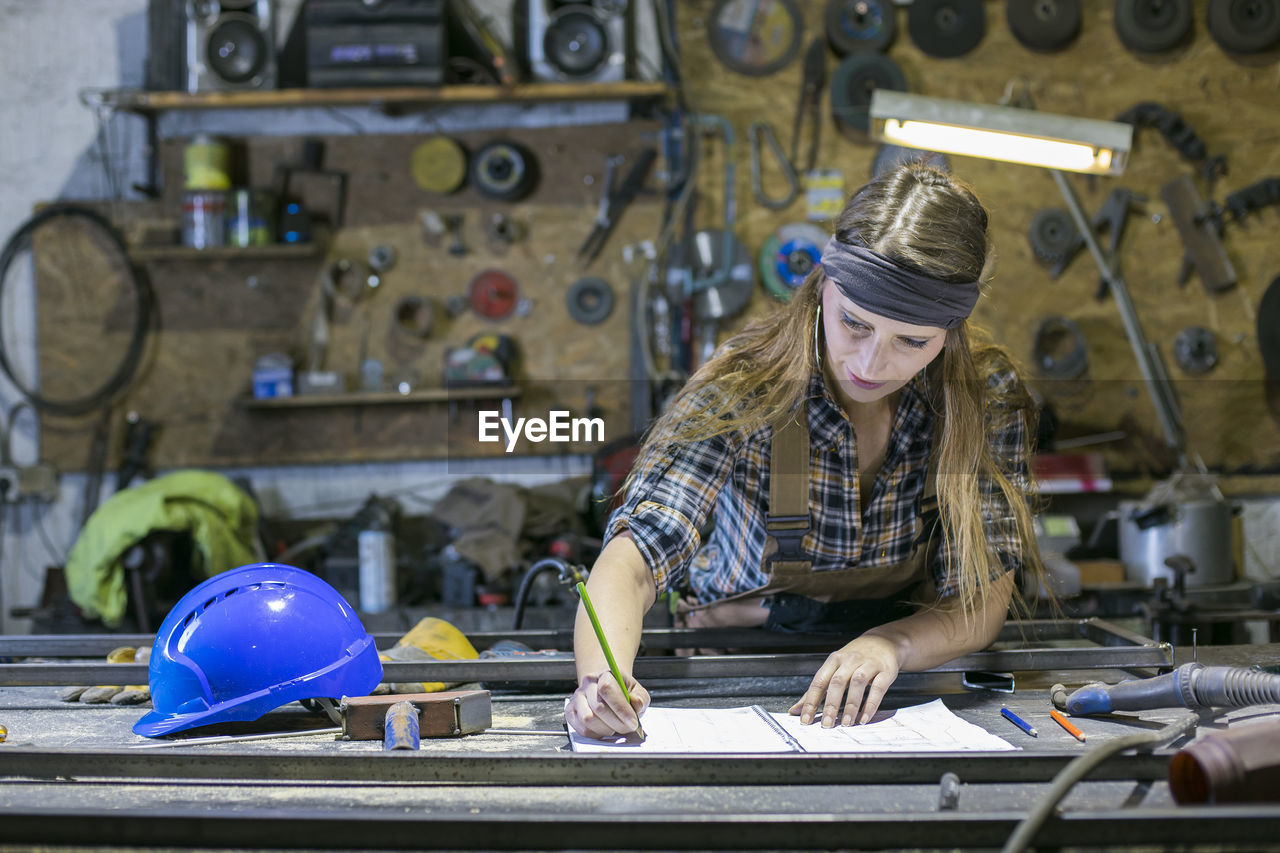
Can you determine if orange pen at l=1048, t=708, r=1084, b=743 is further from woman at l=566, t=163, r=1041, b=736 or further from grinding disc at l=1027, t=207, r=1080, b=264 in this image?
grinding disc at l=1027, t=207, r=1080, b=264

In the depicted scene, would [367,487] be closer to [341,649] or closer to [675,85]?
[675,85]

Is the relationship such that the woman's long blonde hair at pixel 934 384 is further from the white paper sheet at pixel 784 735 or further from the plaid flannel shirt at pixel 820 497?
the white paper sheet at pixel 784 735

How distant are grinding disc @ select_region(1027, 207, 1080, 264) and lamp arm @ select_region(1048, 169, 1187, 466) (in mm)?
41

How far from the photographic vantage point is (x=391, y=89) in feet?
12.7

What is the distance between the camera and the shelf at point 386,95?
3.85 m

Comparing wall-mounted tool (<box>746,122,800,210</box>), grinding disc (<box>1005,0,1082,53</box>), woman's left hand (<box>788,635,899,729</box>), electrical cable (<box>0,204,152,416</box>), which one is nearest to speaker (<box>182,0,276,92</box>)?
electrical cable (<box>0,204,152,416</box>)

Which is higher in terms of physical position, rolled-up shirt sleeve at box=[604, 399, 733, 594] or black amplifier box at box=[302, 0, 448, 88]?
black amplifier box at box=[302, 0, 448, 88]

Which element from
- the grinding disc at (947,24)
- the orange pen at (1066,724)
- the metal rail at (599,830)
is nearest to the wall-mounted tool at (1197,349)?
the grinding disc at (947,24)

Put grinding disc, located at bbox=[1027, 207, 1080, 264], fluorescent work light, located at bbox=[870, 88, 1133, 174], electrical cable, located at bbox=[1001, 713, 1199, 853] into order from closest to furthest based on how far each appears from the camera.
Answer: electrical cable, located at bbox=[1001, 713, 1199, 853] < fluorescent work light, located at bbox=[870, 88, 1133, 174] < grinding disc, located at bbox=[1027, 207, 1080, 264]

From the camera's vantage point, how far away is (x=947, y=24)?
4055 millimetres

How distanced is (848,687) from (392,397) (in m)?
2.92

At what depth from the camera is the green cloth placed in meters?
3.35

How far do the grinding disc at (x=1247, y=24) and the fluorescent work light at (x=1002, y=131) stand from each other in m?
2.23

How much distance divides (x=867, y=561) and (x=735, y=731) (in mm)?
553
